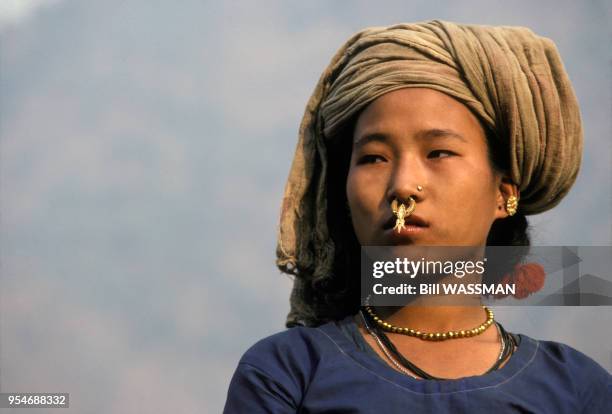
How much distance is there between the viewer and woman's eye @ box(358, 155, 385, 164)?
104 inches

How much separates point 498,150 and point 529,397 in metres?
0.70

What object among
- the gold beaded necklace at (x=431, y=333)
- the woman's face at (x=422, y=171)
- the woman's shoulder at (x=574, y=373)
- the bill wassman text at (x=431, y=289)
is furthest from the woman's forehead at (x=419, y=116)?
the woman's shoulder at (x=574, y=373)

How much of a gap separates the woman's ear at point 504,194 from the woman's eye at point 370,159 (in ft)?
1.25

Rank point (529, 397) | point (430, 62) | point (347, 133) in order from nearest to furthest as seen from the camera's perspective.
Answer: point (529, 397) < point (430, 62) < point (347, 133)

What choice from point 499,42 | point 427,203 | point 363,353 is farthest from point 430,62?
point 363,353

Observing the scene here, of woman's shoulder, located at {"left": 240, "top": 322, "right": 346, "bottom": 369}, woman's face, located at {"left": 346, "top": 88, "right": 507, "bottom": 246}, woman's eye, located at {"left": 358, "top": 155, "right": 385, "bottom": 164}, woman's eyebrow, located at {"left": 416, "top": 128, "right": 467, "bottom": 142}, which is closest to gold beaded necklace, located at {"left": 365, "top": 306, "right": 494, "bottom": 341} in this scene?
woman's shoulder, located at {"left": 240, "top": 322, "right": 346, "bottom": 369}

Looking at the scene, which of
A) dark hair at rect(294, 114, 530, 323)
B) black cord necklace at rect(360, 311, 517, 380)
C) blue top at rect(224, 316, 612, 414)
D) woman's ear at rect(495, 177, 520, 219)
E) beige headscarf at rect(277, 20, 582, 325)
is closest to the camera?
blue top at rect(224, 316, 612, 414)

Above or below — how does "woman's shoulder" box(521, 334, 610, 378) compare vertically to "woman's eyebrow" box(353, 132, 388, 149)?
below

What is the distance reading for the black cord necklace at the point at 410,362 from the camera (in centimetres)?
255

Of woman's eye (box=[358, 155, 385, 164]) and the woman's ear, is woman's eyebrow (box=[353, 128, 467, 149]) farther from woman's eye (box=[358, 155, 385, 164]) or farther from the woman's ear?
the woman's ear

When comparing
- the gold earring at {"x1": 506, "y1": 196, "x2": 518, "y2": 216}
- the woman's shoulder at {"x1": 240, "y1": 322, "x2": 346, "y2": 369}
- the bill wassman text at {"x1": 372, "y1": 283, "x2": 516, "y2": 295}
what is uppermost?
the gold earring at {"x1": 506, "y1": 196, "x2": 518, "y2": 216}

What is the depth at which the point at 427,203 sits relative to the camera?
8.28 feet

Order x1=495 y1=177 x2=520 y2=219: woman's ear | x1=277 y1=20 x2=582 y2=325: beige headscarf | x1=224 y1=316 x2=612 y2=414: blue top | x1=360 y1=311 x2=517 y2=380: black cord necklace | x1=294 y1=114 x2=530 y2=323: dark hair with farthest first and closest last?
x1=294 y1=114 x2=530 y2=323: dark hair → x1=495 y1=177 x2=520 y2=219: woman's ear → x1=277 y1=20 x2=582 y2=325: beige headscarf → x1=360 y1=311 x2=517 y2=380: black cord necklace → x1=224 y1=316 x2=612 y2=414: blue top

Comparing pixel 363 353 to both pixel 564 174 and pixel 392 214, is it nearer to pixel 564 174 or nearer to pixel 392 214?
pixel 392 214
